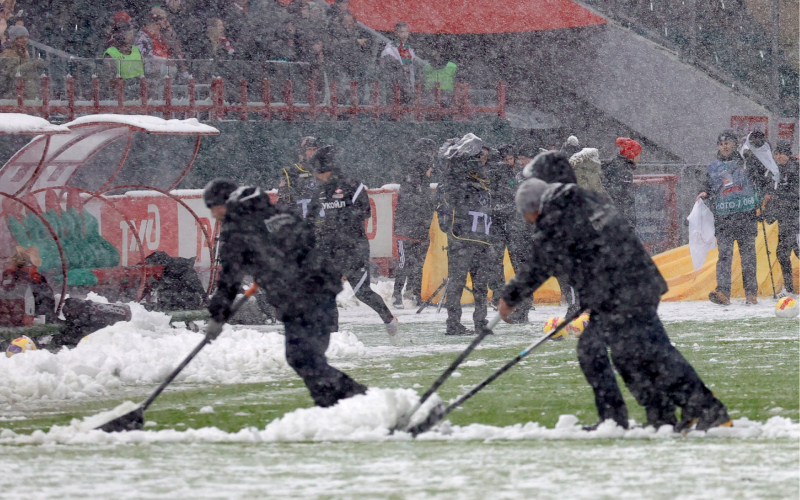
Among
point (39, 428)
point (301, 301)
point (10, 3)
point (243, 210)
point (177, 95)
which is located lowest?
point (39, 428)

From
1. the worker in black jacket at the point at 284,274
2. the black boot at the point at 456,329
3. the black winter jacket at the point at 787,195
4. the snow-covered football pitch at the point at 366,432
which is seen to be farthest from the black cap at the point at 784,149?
the worker in black jacket at the point at 284,274

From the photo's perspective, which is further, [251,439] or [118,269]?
[118,269]

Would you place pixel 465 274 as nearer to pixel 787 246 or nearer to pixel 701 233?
→ pixel 701 233

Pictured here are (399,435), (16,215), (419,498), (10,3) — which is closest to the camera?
(419,498)

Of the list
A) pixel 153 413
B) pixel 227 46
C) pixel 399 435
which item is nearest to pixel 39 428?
pixel 153 413

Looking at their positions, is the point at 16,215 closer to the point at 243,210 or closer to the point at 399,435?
the point at 243,210

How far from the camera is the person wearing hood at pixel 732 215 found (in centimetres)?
1363

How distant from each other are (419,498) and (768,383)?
157 inches

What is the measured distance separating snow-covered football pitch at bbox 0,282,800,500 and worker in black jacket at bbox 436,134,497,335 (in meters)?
1.11

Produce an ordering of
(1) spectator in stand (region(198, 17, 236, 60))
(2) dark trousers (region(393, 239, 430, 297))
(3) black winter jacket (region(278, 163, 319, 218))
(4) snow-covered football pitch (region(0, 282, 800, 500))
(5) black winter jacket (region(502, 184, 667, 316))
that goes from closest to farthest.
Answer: (4) snow-covered football pitch (region(0, 282, 800, 500)) → (5) black winter jacket (region(502, 184, 667, 316)) → (3) black winter jacket (region(278, 163, 319, 218)) → (2) dark trousers (region(393, 239, 430, 297)) → (1) spectator in stand (region(198, 17, 236, 60))

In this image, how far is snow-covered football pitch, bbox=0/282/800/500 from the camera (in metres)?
4.68

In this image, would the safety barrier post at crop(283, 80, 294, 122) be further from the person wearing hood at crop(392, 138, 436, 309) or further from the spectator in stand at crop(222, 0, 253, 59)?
the person wearing hood at crop(392, 138, 436, 309)

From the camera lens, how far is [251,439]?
19.8 feet

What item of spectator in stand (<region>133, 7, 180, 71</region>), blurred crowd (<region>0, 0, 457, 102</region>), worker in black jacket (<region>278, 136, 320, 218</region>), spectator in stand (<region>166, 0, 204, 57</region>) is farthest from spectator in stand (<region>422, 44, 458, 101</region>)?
worker in black jacket (<region>278, 136, 320, 218</region>)
